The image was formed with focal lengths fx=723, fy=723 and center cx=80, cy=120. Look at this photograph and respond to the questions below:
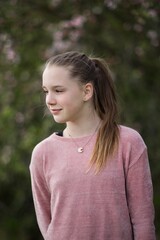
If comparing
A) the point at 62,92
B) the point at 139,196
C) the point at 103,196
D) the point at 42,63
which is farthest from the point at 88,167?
the point at 42,63

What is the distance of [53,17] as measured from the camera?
7156mm

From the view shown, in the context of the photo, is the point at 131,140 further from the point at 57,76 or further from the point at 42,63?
the point at 42,63

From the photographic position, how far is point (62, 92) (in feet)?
11.8

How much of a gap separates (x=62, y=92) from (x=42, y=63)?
466 cm

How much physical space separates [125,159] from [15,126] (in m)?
5.29

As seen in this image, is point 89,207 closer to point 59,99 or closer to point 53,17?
point 59,99

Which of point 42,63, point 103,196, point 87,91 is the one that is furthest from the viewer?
point 42,63

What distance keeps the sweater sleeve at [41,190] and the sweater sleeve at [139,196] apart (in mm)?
452

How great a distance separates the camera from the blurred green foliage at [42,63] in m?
6.95

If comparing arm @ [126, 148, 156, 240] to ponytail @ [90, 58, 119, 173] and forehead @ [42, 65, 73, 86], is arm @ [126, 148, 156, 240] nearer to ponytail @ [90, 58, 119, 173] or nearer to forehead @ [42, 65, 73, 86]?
ponytail @ [90, 58, 119, 173]

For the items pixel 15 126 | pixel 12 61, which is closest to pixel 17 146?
pixel 15 126

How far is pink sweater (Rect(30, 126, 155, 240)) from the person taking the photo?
3.51m

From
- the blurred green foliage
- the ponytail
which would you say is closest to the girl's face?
the ponytail

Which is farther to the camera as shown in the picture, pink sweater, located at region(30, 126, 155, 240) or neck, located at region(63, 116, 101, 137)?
neck, located at region(63, 116, 101, 137)
